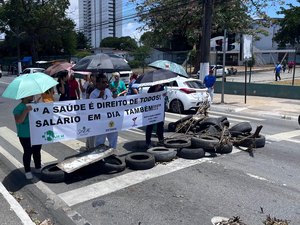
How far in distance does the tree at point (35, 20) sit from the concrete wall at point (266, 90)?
134 feet

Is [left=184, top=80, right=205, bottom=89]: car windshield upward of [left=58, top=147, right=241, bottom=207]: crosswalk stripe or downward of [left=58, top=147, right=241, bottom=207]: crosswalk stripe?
upward

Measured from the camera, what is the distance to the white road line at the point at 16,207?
4758 millimetres

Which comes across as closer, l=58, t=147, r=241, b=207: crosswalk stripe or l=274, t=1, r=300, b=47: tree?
l=58, t=147, r=241, b=207: crosswalk stripe

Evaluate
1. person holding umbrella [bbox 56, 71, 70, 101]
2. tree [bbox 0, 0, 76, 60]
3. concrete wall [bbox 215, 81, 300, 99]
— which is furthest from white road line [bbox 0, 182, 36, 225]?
tree [bbox 0, 0, 76, 60]

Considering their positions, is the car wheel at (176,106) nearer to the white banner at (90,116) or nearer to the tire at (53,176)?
the white banner at (90,116)

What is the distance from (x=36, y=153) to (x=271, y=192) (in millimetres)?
4296

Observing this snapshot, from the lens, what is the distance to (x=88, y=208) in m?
5.16

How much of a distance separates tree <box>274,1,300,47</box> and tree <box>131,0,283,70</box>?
2802cm

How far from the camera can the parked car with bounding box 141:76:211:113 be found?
14219 millimetres

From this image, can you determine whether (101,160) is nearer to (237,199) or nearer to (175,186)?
(175,186)

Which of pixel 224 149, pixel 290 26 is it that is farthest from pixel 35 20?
pixel 224 149

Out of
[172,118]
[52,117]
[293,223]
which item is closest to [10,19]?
[172,118]

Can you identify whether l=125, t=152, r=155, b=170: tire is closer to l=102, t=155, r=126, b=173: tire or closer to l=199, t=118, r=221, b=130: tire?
l=102, t=155, r=126, b=173: tire

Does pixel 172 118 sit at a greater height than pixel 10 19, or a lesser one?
lesser
